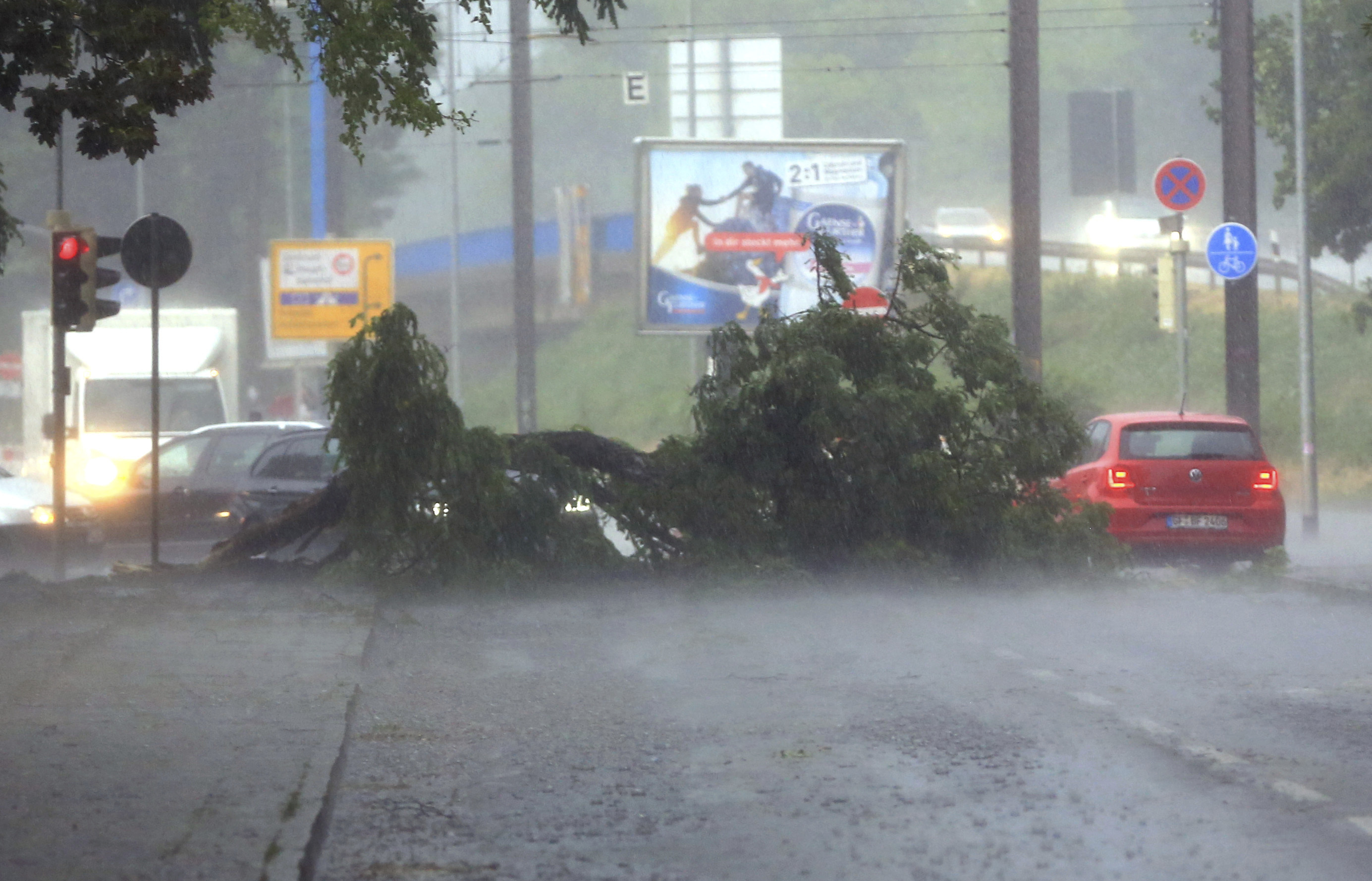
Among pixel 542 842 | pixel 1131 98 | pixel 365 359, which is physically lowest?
pixel 542 842

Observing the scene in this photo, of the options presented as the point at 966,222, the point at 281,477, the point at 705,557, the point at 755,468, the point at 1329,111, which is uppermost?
the point at 966,222

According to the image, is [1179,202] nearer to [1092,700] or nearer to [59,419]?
[59,419]

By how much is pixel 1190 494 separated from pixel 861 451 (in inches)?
165

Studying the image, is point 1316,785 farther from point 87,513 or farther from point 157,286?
point 87,513

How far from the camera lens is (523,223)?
105 ft

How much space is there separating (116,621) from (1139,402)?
34.5m

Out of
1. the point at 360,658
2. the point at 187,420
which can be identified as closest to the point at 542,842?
the point at 360,658

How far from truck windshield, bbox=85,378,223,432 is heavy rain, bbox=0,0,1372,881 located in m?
0.09

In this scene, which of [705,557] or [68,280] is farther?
[68,280]

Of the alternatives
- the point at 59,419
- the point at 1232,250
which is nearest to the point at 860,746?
the point at 59,419

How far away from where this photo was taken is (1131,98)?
112 ft

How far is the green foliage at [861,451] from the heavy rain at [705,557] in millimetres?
36

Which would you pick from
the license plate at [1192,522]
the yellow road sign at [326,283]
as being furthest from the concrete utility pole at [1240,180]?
the yellow road sign at [326,283]

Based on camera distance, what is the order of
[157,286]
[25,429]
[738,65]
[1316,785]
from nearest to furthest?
1. [1316,785]
2. [157,286]
3. [25,429]
4. [738,65]
